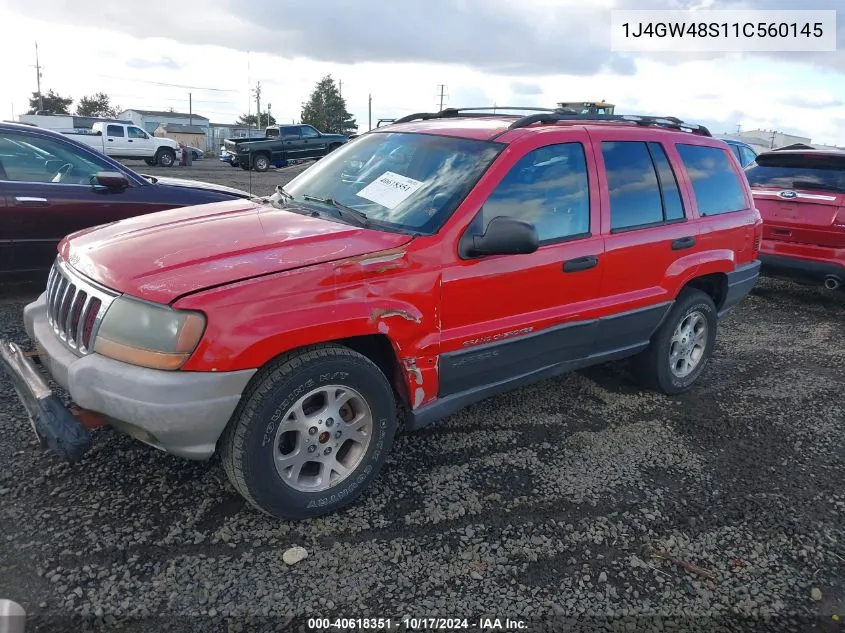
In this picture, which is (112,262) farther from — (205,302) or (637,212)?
(637,212)

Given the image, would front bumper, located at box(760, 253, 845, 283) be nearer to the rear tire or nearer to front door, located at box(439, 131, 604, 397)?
front door, located at box(439, 131, 604, 397)

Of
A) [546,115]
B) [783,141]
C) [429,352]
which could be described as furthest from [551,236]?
[783,141]

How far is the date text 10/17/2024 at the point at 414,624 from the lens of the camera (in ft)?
7.70

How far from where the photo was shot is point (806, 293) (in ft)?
26.1

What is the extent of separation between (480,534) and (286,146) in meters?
24.4

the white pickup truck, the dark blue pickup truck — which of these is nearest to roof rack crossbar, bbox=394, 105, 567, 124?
the dark blue pickup truck

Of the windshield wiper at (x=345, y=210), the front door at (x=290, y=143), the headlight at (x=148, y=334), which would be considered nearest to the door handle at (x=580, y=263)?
the windshield wiper at (x=345, y=210)

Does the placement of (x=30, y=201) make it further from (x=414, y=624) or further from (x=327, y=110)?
(x=327, y=110)

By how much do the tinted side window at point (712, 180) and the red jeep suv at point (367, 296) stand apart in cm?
4

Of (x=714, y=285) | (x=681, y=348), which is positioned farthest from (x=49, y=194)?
(x=714, y=285)

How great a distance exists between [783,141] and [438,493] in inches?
2305

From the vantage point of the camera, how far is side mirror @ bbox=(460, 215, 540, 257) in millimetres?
3016

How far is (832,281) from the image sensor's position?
6.53 metres

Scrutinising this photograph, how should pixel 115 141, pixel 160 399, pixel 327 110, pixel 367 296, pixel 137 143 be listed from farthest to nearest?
pixel 327 110, pixel 137 143, pixel 115 141, pixel 367 296, pixel 160 399
